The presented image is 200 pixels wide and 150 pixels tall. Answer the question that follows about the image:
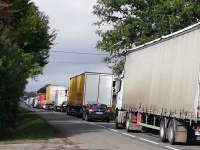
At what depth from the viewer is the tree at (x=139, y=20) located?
4491 centimetres

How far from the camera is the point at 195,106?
Answer: 17844mm

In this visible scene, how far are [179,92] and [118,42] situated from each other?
28.6 metres

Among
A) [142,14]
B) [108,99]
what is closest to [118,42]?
[142,14]

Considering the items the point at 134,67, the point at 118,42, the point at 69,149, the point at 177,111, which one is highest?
the point at 118,42

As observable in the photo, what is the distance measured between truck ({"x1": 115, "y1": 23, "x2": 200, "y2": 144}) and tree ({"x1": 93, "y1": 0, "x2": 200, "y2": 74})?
58.7ft

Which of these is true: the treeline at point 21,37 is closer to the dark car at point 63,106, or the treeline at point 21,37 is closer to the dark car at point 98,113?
the dark car at point 98,113

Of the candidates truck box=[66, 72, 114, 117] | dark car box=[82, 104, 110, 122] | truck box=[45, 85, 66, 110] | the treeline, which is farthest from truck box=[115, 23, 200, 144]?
truck box=[45, 85, 66, 110]

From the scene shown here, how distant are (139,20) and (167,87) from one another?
26.6 m

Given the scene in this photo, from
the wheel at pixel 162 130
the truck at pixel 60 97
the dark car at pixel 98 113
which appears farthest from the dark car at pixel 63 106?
the wheel at pixel 162 130

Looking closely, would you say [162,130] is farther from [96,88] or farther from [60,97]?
[60,97]

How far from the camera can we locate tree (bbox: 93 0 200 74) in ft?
147

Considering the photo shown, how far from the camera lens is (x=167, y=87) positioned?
20.9 meters

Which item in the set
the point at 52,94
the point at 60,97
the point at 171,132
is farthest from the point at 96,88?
the point at 52,94

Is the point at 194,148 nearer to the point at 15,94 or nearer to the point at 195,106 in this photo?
the point at 195,106
